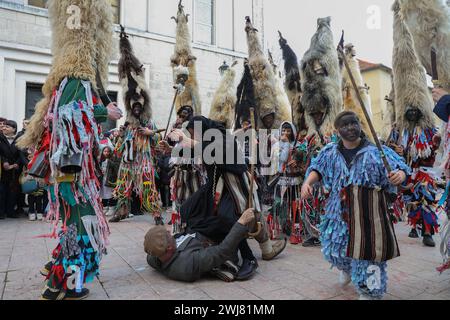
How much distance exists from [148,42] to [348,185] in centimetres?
988

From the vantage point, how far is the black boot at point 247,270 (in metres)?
3.19

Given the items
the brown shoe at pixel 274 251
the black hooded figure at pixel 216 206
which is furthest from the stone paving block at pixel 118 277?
the brown shoe at pixel 274 251

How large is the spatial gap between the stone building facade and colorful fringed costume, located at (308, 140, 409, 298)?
6962 mm

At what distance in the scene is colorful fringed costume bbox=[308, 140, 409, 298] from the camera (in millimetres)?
2648

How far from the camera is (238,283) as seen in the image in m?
3.11

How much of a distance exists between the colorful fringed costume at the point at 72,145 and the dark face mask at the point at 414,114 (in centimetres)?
406

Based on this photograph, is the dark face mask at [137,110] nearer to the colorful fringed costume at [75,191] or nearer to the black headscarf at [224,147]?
the black headscarf at [224,147]

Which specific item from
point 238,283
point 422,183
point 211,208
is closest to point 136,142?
point 211,208

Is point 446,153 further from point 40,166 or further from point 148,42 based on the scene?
point 148,42

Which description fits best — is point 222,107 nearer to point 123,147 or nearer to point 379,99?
point 123,147

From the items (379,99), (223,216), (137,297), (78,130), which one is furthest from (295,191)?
(379,99)
